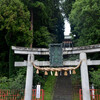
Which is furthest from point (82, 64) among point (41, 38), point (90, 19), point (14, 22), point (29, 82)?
point (41, 38)

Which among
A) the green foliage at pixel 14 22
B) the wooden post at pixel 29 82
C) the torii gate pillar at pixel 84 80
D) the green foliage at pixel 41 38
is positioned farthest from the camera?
the green foliage at pixel 41 38

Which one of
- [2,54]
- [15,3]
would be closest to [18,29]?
[15,3]

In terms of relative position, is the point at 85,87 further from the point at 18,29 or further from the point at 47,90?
the point at 18,29

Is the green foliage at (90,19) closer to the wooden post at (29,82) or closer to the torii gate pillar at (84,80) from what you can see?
the torii gate pillar at (84,80)

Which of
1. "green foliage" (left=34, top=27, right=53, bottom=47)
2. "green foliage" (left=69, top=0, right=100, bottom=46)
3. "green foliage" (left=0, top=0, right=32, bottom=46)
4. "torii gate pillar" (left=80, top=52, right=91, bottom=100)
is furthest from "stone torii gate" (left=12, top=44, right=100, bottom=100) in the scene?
"green foliage" (left=34, top=27, right=53, bottom=47)

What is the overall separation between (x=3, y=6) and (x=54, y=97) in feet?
31.8

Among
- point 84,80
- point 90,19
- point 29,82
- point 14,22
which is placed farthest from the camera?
point 90,19

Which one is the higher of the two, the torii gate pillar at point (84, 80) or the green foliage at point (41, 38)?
the green foliage at point (41, 38)

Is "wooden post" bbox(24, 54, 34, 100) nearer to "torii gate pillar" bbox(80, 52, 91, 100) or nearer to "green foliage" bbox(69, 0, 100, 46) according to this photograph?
"torii gate pillar" bbox(80, 52, 91, 100)

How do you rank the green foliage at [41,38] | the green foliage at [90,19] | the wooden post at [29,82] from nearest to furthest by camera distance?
the wooden post at [29,82] < the green foliage at [90,19] < the green foliage at [41,38]

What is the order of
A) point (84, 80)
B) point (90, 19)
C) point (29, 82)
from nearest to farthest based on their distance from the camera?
point (84, 80), point (29, 82), point (90, 19)

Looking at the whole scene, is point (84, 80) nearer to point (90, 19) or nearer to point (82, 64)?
point (82, 64)

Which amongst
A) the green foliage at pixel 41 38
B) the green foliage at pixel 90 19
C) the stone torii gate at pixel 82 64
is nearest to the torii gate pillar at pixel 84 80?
the stone torii gate at pixel 82 64

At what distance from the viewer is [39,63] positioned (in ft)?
24.4
